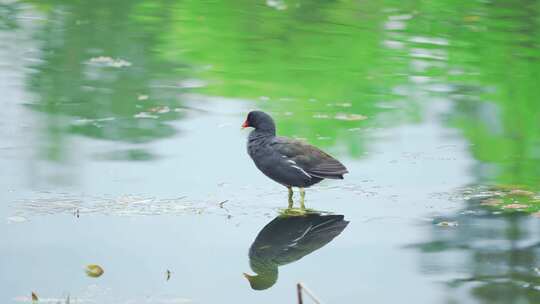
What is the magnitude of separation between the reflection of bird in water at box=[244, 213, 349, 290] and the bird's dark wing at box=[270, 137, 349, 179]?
0.36 meters

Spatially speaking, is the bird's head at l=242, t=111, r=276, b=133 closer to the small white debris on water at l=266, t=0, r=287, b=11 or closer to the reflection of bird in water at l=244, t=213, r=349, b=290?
the reflection of bird in water at l=244, t=213, r=349, b=290

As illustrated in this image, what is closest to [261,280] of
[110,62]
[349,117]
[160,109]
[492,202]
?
[492,202]

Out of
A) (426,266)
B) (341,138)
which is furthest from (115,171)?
(426,266)

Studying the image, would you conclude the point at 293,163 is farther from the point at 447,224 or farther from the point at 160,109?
the point at 160,109

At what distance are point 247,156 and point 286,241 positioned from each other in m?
2.20

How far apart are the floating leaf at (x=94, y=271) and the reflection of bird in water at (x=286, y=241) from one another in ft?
3.12

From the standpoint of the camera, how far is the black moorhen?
27.3 feet

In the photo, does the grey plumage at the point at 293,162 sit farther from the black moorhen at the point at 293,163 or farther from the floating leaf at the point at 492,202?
the floating leaf at the point at 492,202

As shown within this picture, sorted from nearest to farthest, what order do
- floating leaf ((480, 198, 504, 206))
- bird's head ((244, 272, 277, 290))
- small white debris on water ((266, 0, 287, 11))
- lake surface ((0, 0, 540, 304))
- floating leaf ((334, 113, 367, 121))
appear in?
bird's head ((244, 272, 277, 290)) → lake surface ((0, 0, 540, 304)) → floating leaf ((480, 198, 504, 206)) → floating leaf ((334, 113, 367, 121)) → small white debris on water ((266, 0, 287, 11))

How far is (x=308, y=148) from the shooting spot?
27.9 feet

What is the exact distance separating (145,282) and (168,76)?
6032mm

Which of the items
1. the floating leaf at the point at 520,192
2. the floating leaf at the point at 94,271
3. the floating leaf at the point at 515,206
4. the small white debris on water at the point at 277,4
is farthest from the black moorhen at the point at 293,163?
the small white debris on water at the point at 277,4

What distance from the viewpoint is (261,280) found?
6.87m

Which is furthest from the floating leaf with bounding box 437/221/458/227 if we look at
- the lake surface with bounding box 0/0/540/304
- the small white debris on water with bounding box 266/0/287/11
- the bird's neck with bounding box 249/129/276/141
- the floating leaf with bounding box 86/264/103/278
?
the small white debris on water with bounding box 266/0/287/11
